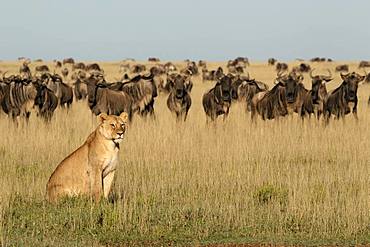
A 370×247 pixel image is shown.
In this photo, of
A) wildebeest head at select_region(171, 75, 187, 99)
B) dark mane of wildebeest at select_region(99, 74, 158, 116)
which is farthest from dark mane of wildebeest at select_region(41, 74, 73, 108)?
wildebeest head at select_region(171, 75, 187, 99)

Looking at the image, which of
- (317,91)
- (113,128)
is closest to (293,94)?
(317,91)

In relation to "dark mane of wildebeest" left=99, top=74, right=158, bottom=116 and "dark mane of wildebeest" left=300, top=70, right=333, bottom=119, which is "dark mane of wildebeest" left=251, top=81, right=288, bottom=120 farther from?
"dark mane of wildebeest" left=99, top=74, right=158, bottom=116

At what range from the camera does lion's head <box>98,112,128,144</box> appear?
884 centimetres

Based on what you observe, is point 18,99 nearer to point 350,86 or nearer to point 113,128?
point 350,86

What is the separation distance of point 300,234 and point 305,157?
19.5 ft

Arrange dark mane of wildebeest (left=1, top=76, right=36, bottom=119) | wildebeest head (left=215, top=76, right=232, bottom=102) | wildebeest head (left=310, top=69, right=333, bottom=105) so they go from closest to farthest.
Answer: dark mane of wildebeest (left=1, top=76, right=36, bottom=119) → wildebeest head (left=310, top=69, right=333, bottom=105) → wildebeest head (left=215, top=76, right=232, bottom=102)

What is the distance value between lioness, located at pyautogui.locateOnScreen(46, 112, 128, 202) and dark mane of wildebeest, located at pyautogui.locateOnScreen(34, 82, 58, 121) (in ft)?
40.4

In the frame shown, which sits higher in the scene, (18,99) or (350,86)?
(350,86)

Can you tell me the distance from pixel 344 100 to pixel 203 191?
1176cm

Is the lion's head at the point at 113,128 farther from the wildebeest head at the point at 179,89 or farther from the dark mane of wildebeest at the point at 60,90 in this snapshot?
the dark mane of wildebeest at the point at 60,90

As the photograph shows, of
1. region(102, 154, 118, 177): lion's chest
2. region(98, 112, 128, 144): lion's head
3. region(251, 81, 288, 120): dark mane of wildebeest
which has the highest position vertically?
region(98, 112, 128, 144): lion's head

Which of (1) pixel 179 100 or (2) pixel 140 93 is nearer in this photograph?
(1) pixel 179 100

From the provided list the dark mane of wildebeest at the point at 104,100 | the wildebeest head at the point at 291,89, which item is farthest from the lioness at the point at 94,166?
the wildebeest head at the point at 291,89

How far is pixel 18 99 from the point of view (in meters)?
21.4
